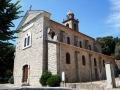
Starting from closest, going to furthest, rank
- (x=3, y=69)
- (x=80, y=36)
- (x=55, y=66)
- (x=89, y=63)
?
1. (x=55, y=66)
2. (x=89, y=63)
3. (x=80, y=36)
4. (x=3, y=69)

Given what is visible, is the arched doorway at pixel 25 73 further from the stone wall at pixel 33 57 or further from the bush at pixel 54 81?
the bush at pixel 54 81

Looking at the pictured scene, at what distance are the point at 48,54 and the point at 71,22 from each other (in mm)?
18807

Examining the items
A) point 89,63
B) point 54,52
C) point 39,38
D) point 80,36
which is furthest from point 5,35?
point 80,36

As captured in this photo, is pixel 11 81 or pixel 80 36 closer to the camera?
pixel 11 81

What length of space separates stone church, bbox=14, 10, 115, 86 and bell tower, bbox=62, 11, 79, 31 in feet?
30.2

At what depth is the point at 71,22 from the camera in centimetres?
3447

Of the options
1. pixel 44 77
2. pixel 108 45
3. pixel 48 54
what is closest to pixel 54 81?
pixel 44 77

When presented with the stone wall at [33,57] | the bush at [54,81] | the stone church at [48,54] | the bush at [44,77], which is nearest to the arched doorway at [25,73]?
the stone church at [48,54]

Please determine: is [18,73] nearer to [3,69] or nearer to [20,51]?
[20,51]

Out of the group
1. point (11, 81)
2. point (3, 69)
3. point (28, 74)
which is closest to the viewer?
point (28, 74)

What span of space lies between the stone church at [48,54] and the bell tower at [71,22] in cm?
919

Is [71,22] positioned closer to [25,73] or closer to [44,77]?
[25,73]

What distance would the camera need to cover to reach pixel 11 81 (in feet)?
78.6

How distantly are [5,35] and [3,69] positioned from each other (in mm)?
27645
